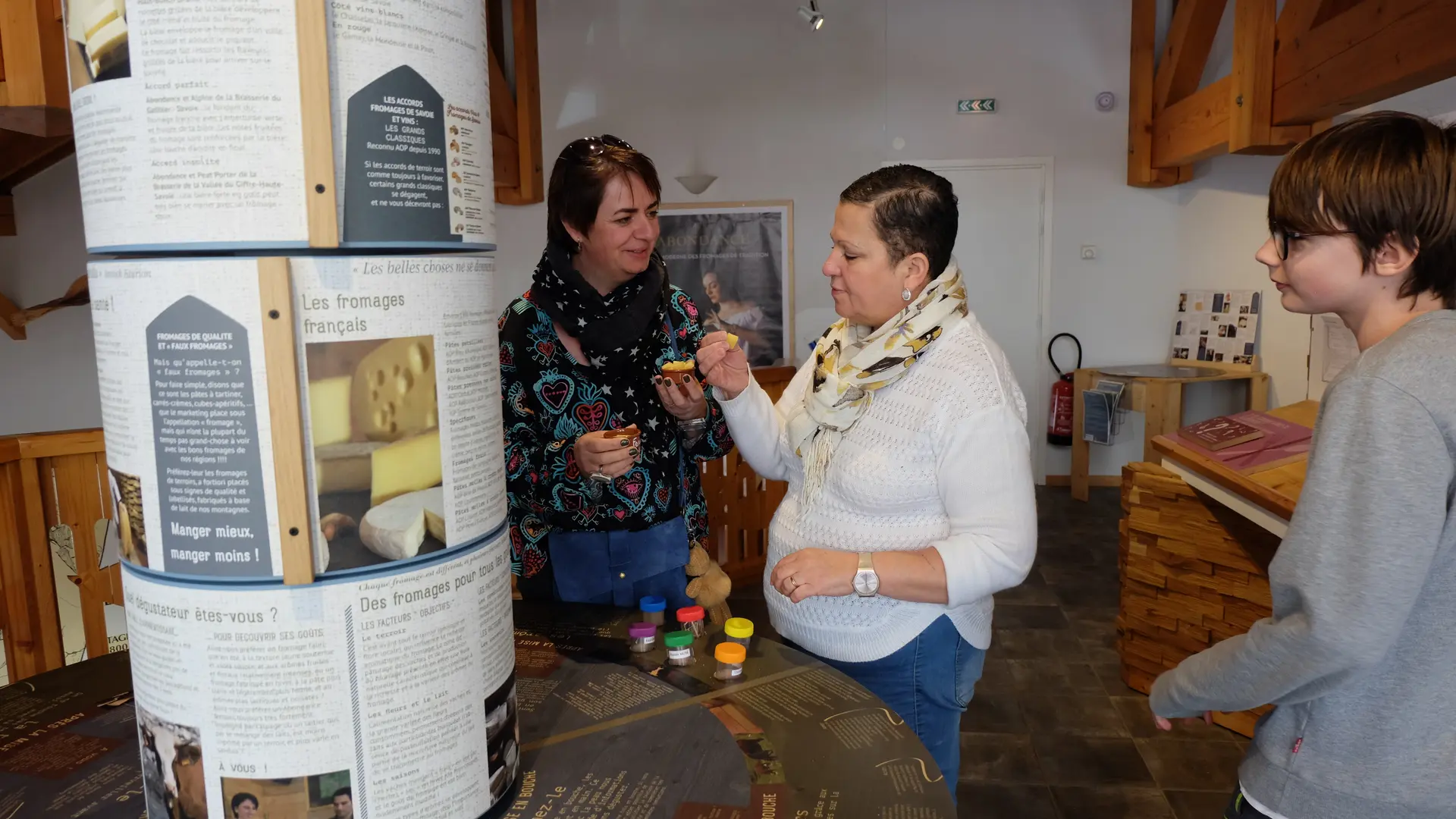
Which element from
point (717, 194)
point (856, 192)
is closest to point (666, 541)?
point (856, 192)

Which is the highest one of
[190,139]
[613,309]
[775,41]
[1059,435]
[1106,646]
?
[775,41]

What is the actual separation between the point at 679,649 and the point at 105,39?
106 cm

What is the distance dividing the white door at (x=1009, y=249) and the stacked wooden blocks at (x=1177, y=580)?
124 inches

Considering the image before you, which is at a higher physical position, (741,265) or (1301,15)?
(1301,15)

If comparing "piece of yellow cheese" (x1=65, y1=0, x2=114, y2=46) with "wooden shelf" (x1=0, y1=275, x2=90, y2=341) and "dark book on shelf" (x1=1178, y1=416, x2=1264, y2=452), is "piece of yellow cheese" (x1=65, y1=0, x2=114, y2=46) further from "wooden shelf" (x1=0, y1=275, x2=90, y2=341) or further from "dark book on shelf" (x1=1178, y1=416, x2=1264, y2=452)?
"wooden shelf" (x1=0, y1=275, x2=90, y2=341)

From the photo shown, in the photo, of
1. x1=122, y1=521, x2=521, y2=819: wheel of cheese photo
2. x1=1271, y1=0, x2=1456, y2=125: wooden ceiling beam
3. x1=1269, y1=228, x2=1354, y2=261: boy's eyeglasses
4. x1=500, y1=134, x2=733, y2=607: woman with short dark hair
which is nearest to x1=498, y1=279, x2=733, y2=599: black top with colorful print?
x1=500, y1=134, x2=733, y2=607: woman with short dark hair

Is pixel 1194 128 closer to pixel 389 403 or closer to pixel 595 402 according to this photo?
pixel 595 402

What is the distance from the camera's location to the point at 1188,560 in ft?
9.79

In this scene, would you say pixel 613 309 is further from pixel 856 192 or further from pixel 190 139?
pixel 190 139

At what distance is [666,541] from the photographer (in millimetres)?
1850

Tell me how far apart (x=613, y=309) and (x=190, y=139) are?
3.74 feet

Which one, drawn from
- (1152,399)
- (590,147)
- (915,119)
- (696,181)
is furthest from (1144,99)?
(590,147)

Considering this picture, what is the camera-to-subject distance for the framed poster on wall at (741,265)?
652 cm

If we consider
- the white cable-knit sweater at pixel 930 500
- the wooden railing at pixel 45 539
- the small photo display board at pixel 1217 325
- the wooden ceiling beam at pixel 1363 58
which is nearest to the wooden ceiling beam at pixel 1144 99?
the small photo display board at pixel 1217 325
